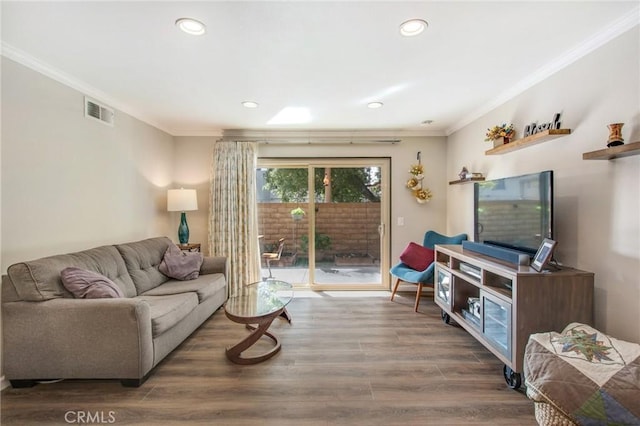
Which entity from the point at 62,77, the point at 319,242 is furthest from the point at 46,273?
the point at 319,242

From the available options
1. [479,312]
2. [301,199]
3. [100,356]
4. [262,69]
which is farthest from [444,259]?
[100,356]

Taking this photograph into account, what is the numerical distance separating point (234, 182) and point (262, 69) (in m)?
2.11

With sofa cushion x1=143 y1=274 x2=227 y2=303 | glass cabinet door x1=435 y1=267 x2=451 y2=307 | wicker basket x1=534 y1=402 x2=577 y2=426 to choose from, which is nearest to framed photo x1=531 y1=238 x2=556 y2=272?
wicker basket x1=534 y1=402 x2=577 y2=426

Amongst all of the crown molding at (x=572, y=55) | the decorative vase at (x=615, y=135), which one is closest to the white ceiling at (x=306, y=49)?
the crown molding at (x=572, y=55)

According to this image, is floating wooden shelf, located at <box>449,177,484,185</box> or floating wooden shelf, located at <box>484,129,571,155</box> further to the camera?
floating wooden shelf, located at <box>449,177,484,185</box>

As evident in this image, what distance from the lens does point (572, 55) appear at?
212 cm

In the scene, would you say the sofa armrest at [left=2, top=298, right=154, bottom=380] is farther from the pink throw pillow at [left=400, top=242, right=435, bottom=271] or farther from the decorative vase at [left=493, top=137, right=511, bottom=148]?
the decorative vase at [left=493, top=137, right=511, bottom=148]

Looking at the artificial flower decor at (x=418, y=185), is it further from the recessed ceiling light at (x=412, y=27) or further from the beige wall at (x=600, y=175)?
the recessed ceiling light at (x=412, y=27)

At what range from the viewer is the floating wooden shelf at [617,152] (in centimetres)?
161

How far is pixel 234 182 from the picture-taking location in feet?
13.8

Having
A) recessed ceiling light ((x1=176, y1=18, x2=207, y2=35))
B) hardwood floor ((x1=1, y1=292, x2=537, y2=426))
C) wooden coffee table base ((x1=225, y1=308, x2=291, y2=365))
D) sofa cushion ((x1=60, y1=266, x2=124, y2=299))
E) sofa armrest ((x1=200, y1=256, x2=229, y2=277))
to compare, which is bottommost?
hardwood floor ((x1=1, y1=292, x2=537, y2=426))

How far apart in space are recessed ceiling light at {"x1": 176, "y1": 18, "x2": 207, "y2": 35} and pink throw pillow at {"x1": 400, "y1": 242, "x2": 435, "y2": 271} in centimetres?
332

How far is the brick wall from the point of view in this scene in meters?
4.52

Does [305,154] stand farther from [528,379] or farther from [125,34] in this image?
[528,379]
